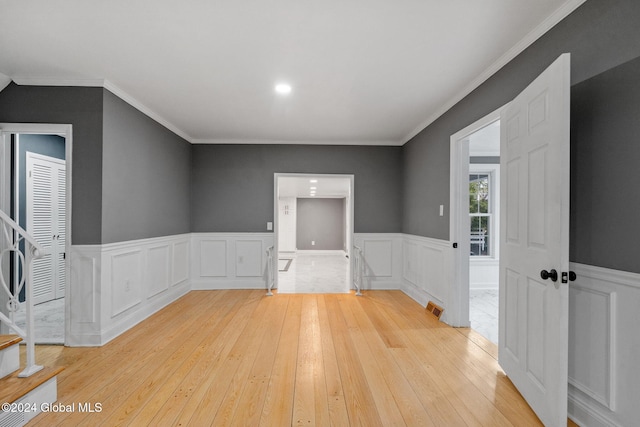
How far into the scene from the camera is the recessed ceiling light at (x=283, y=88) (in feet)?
10.2

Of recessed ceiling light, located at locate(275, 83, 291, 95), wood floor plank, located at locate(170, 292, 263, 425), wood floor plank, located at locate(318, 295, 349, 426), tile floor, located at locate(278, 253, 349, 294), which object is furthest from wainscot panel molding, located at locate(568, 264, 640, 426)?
tile floor, located at locate(278, 253, 349, 294)

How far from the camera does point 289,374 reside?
245cm

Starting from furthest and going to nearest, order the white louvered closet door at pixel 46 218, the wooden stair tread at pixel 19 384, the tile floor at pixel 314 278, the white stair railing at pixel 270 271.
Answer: the tile floor at pixel 314 278, the white stair railing at pixel 270 271, the white louvered closet door at pixel 46 218, the wooden stair tread at pixel 19 384

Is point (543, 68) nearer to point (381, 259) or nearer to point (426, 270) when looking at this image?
point (426, 270)

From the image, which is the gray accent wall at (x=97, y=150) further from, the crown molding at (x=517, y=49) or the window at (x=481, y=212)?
the window at (x=481, y=212)

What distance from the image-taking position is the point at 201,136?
16.9 feet

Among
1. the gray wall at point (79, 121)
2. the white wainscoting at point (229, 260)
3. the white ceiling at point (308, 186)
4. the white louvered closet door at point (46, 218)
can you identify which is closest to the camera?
the gray wall at point (79, 121)

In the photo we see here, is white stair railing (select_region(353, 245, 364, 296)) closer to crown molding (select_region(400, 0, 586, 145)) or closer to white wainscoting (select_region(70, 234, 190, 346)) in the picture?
crown molding (select_region(400, 0, 586, 145))

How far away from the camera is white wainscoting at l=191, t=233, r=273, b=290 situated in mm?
5309

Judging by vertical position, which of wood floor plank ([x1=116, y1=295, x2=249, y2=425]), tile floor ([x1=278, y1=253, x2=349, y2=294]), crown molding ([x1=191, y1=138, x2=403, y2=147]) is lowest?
tile floor ([x1=278, y1=253, x2=349, y2=294])

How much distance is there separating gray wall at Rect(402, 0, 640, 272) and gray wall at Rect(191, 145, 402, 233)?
46.9 inches

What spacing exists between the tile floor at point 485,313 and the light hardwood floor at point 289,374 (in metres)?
0.25

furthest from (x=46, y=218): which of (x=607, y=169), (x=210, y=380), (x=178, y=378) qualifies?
(x=607, y=169)

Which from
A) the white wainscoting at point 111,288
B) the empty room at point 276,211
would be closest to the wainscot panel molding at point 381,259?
the empty room at point 276,211
